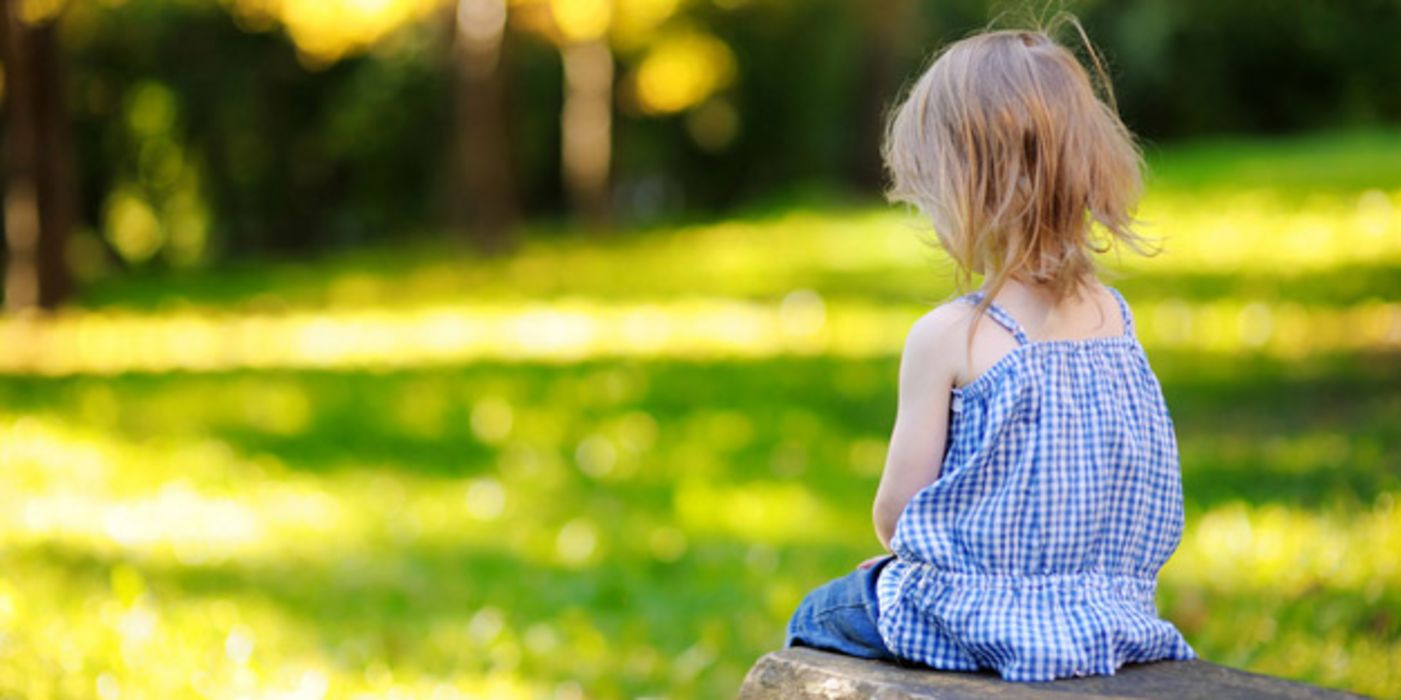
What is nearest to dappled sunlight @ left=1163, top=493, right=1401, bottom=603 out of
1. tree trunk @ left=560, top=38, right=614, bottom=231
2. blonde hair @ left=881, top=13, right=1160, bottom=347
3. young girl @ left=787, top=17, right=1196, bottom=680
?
young girl @ left=787, top=17, right=1196, bottom=680

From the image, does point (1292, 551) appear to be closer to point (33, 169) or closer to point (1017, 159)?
point (1017, 159)

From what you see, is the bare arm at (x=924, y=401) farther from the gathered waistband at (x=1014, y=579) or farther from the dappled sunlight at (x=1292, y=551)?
the dappled sunlight at (x=1292, y=551)

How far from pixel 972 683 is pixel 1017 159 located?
0.91 meters

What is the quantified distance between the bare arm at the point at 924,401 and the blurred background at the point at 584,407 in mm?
370

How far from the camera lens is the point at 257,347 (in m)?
13.7

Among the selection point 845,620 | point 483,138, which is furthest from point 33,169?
point 845,620

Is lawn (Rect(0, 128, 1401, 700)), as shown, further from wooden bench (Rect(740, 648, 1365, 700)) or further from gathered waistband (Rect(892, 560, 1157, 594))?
wooden bench (Rect(740, 648, 1365, 700))

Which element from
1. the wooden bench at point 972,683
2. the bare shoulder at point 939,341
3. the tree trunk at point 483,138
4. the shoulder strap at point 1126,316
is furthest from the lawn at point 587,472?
the tree trunk at point 483,138

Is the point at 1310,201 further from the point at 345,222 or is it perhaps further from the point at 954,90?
the point at 345,222

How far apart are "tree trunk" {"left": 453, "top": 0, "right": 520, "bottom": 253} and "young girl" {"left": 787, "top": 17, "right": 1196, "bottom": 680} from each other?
18.0 metres

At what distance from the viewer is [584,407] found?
10070mm

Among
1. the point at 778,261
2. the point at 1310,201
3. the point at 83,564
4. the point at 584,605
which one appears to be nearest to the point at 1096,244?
the point at 584,605

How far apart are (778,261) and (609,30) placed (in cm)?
672

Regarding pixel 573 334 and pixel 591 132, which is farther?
pixel 591 132
